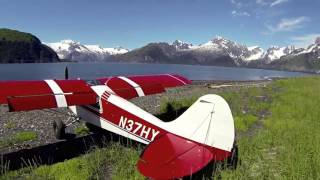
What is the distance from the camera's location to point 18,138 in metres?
11.5

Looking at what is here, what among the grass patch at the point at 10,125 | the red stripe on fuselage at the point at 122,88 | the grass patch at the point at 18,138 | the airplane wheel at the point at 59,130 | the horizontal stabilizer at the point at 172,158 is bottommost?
the grass patch at the point at 18,138

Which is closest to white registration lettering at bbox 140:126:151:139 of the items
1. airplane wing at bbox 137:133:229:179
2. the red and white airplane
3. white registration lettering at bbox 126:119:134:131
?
the red and white airplane

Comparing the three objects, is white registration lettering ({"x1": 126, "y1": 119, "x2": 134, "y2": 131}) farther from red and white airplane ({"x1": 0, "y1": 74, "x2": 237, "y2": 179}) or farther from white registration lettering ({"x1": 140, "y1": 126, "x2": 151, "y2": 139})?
white registration lettering ({"x1": 140, "y1": 126, "x2": 151, "y2": 139})

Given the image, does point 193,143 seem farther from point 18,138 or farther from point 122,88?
point 18,138

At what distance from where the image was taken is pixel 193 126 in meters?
7.74

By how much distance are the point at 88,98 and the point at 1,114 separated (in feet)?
24.2

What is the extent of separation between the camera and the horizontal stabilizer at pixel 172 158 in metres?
6.00

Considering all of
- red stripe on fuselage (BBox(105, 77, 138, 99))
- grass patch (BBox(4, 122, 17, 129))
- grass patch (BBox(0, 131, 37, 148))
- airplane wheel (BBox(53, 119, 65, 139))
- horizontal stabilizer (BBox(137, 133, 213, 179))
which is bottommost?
grass patch (BBox(0, 131, 37, 148))

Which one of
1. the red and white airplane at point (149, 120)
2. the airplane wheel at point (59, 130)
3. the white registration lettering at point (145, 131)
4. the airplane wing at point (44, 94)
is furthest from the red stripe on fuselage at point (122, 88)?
the white registration lettering at point (145, 131)

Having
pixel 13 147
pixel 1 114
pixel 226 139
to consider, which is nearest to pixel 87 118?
pixel 13 147

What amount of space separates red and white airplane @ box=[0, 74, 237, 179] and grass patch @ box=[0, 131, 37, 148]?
1146 millimetres

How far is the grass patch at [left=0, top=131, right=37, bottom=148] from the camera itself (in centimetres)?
1102

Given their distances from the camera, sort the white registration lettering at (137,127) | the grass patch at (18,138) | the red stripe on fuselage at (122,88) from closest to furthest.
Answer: the white registration lettering at (137,127), the grass patch at (18,138), the red stripe on fuselage at (122,88)

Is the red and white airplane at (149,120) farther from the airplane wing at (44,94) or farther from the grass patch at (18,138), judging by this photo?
the grass patch at (18,138)
